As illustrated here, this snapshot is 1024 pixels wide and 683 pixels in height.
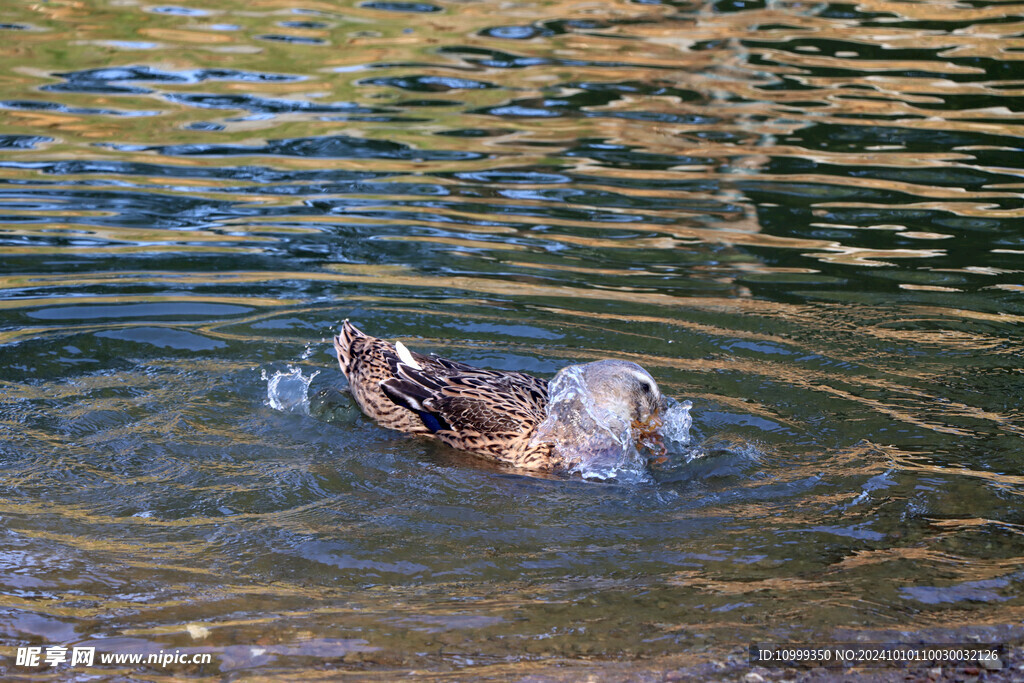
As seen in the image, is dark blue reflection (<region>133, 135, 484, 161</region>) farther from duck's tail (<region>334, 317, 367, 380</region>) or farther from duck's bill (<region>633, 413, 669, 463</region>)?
duck's bill (<region>633, 413, 669, 463</region>)

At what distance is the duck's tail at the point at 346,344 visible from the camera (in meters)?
7.79

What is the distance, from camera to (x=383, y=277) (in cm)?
954

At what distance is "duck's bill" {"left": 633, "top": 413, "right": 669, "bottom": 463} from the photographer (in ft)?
22.5

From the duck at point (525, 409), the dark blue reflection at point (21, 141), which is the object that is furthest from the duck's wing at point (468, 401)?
the dark blue reflection at point (21, 141)

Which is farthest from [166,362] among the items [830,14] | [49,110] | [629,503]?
[830,14]

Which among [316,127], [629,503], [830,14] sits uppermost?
[830,14]

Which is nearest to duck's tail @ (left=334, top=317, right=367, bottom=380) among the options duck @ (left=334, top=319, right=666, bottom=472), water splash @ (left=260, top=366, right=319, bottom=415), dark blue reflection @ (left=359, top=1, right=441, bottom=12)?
water splash @ (left=260, top=366, right=319, bottom=415)

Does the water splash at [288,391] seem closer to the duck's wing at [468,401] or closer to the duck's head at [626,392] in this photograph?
the duck's wing at [468,401]

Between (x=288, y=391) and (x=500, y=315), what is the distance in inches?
78.5

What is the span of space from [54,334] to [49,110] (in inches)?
282

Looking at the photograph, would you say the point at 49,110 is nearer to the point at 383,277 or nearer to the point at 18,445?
the point at 383,277

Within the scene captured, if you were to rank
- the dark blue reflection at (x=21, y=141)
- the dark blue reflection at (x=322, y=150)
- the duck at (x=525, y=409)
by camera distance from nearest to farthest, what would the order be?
the duck at (x=525, y=409), the dark blue reflection at (x=21, y=141), the dark blue reflection at (x=322, y=150)

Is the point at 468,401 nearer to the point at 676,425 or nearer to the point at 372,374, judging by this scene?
the point at 372,374

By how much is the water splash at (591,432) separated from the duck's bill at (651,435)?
20 millimetres
